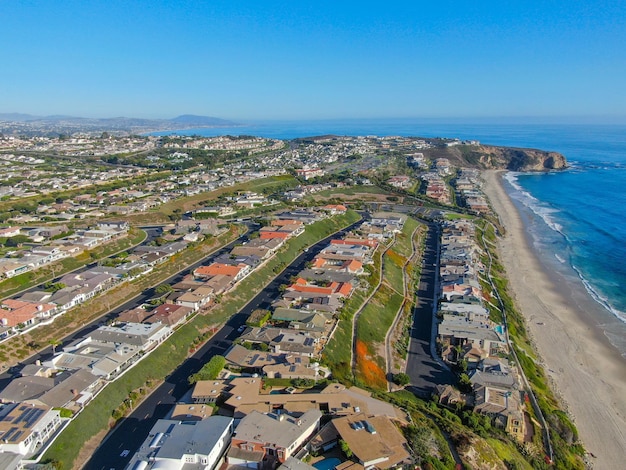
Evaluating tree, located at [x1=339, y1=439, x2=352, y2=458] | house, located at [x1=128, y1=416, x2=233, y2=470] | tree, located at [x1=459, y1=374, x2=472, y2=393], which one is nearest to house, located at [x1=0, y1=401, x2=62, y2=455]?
house, located at [x1=128, y1=416, x2=233, y2=470]

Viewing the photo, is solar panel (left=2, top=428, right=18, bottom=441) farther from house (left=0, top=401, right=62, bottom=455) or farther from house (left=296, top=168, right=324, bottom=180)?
house (left=296, top=168, right=324, bottom=180)

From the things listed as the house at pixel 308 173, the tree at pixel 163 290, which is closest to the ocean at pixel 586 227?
the tree at pixel 163 290

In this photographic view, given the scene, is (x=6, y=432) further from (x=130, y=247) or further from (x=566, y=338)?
(x=566, y=338)

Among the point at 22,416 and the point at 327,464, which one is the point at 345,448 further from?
the point at 22,416

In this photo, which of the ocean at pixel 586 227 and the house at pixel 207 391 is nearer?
the house at pixel 207 391

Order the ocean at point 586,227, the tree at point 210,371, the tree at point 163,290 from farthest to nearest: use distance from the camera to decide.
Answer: the ocean at point 586,227 < the tree at point 163,290 < the tree at point 210,371

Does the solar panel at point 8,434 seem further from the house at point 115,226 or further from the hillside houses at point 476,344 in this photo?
the house at point 115,226
